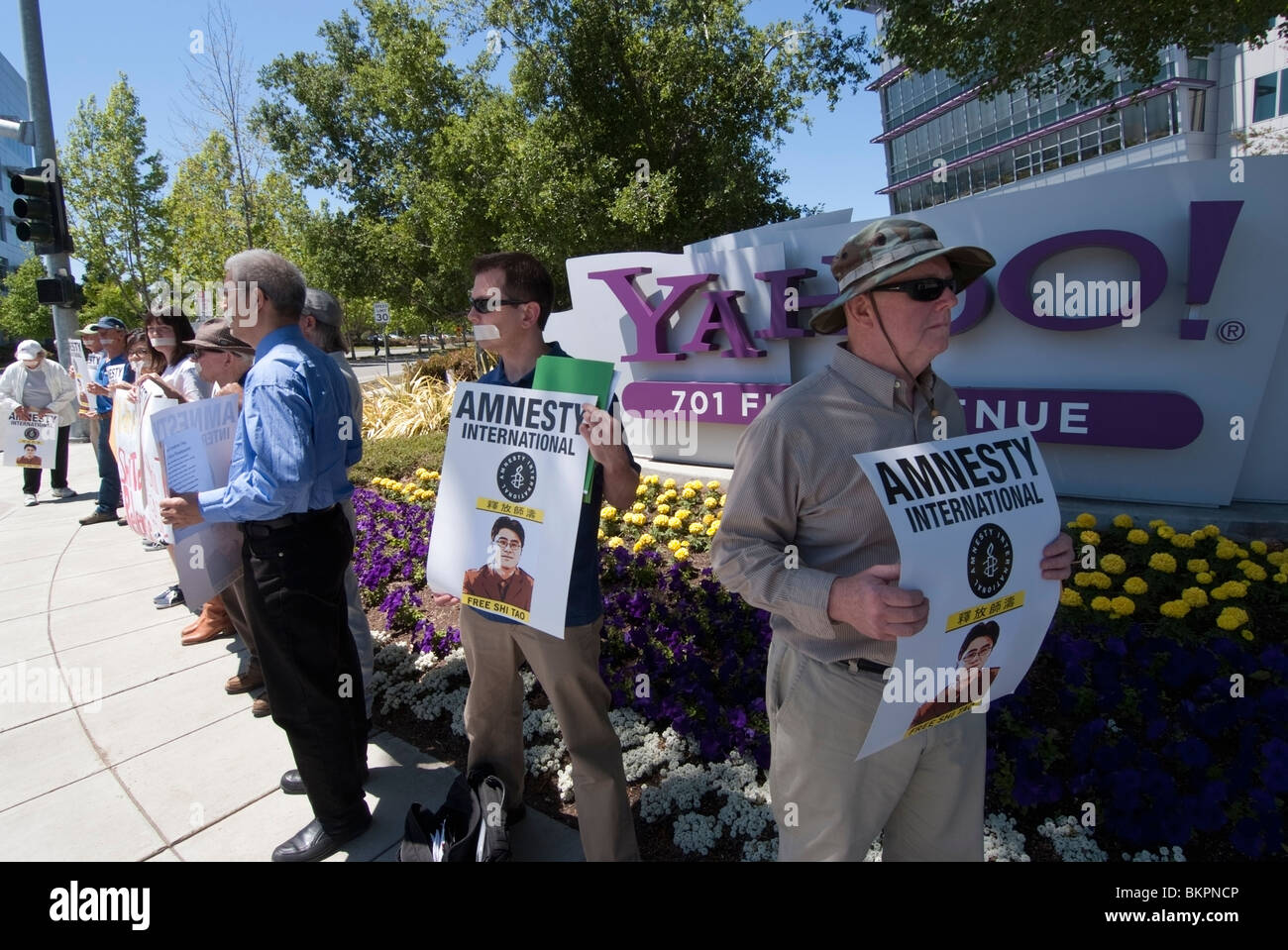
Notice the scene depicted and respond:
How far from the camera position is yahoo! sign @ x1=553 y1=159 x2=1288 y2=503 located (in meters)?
4.75

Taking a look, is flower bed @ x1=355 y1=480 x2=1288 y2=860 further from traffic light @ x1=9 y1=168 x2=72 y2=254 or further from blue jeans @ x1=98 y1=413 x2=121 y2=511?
traffic light @ x1=9 y1=168 x2=72 y2=254

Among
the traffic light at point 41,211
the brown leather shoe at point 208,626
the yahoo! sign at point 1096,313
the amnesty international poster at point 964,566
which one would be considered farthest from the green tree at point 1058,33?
the traffic light at point 41,211

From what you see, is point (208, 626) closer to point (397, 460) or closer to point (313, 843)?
point (313, 843)

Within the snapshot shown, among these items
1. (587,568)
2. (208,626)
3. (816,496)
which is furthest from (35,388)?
(816,496)

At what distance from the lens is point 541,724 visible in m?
3.49

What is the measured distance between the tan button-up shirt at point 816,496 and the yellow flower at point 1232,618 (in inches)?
107

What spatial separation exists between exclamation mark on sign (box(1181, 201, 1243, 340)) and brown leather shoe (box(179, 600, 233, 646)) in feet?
22.1

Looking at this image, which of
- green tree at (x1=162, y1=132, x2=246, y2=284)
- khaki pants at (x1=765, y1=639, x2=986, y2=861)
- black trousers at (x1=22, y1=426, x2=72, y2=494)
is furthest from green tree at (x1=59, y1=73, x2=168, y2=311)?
khaki pants at (x1=765, y1=639, x2=986, y2=861)

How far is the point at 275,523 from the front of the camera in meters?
2.55

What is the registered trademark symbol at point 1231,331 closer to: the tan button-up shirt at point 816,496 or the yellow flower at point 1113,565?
the yellow flower at point 1113,565

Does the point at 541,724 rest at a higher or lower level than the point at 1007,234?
lower

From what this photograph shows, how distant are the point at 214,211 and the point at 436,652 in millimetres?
20596
